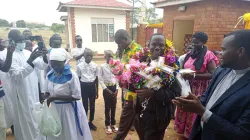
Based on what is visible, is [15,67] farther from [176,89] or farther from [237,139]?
[237,139]

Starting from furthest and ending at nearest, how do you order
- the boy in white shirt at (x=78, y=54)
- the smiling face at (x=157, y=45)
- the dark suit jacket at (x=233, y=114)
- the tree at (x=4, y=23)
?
the tree at (x=4, y=23), the boy in white shirt at (x=78, y=54), the smiling face at (x=157, y=45), the dark suit jacket at (x=233, y=114)

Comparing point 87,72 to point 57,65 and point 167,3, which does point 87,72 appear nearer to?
point 57,65

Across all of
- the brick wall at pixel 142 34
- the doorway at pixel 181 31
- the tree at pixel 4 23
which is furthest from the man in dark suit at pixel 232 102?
the tree at pixel 4 23

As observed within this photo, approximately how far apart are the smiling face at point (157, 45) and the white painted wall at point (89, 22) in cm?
1332

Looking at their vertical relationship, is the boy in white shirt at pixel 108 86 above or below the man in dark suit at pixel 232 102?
below

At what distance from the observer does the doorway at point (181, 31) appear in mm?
7051

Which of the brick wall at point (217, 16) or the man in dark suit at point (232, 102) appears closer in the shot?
the man in dark suit at point (232, 102)

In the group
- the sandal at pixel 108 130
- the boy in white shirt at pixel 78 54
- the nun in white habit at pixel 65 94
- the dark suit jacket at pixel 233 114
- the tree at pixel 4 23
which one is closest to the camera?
the dark suit jacket at pixel 233 114

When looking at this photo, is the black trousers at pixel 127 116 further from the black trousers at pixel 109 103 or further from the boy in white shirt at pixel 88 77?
the boy in white shirt at pixel 88 77

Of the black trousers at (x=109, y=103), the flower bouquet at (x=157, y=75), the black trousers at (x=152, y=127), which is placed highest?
the flower bouquet at (x=157, y=75)

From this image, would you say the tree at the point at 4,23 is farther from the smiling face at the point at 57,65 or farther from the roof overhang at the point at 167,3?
the smiling face at the point at 57,65

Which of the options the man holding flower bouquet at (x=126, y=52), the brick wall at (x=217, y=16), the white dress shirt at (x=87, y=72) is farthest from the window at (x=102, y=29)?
the man holding flower bouquet at (x=126, y=52)

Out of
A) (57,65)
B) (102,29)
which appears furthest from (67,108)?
(102,29)

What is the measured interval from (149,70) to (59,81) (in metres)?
1.57
